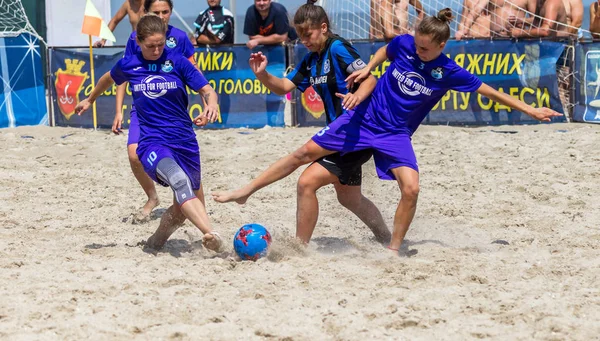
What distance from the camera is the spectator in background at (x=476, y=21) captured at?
453 inches

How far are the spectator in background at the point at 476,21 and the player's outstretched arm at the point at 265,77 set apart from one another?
21.1 feet

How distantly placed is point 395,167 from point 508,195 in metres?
2.31

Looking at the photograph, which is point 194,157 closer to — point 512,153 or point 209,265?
point 209,265

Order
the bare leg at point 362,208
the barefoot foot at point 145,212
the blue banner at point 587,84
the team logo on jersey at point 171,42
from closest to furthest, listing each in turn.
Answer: the bare leg at point 362,208
the team logo on jersey at point 171,42
the barefoot foot at point 145,212
the blue banner at point 587,84

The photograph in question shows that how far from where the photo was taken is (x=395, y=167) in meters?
5.30

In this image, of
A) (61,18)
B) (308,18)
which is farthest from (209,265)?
(61,18)

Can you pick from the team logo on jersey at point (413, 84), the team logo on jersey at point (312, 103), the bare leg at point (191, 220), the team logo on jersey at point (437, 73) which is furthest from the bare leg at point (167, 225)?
the team logo on jersey at point (312, 103)

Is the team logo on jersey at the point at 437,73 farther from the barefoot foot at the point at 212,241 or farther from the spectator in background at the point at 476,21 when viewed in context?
the spectator in background at the point at 476,21

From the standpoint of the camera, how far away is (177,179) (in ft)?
16.9

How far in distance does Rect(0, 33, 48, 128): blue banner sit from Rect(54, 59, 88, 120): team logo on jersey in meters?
0.30

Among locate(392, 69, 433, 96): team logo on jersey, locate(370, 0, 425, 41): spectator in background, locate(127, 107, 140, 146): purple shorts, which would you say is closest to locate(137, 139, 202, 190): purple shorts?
locate(127, 107, 140, 146): purple shorts

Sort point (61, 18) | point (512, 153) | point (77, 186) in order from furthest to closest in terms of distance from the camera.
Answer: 1. point (61, 18)
2. point (512, 153)
3. point (77, 186)

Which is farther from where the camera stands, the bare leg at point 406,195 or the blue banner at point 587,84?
the blue banner at point 587,84

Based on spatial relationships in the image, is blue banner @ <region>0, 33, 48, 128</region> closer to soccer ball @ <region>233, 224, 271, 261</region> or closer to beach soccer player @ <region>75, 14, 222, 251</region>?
beach soccer player @ <region>75, 14, 222, 251</region>
